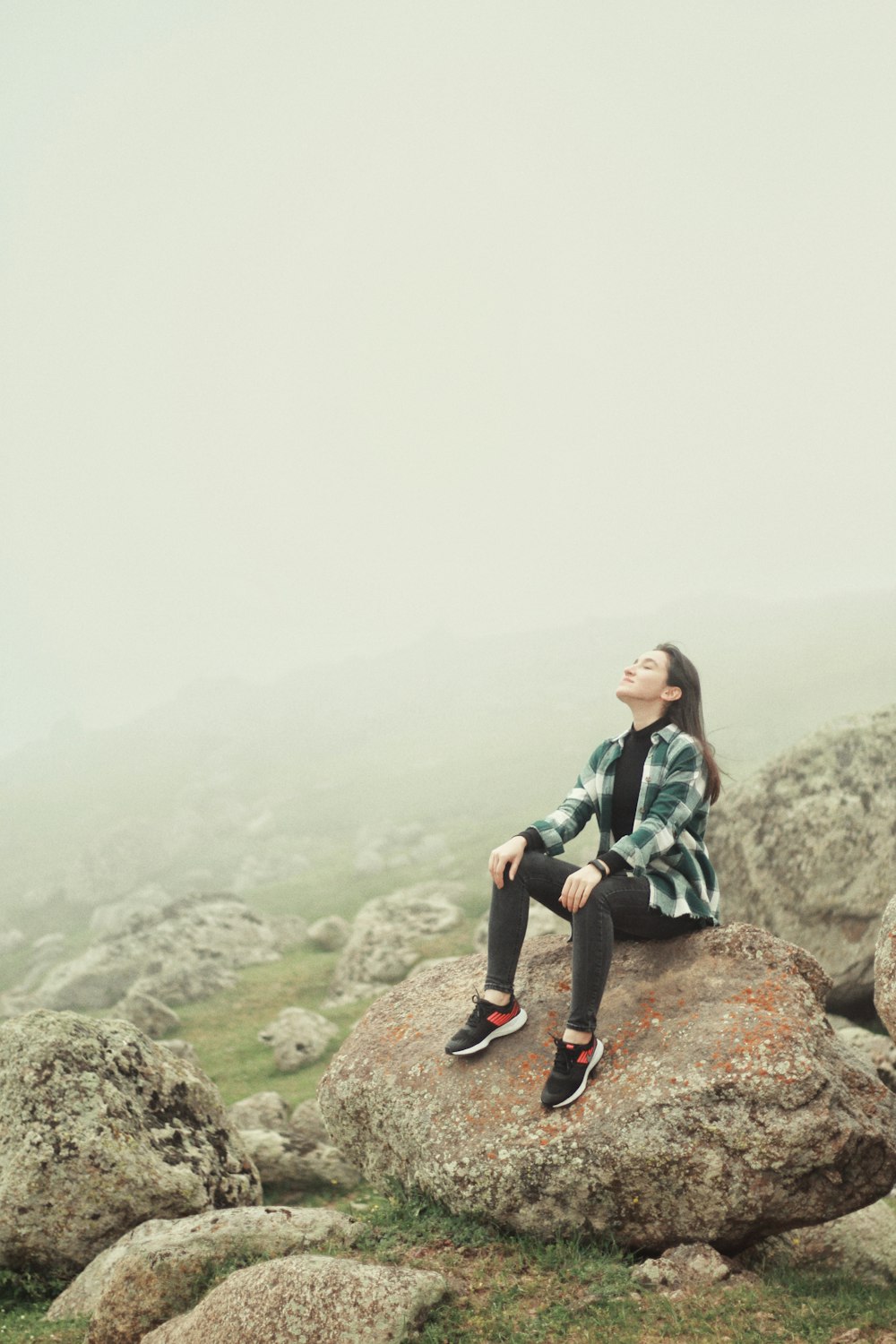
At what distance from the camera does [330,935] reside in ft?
141

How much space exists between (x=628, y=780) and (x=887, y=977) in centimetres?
367

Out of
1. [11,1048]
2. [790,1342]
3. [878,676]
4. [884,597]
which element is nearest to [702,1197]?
[790,1342]

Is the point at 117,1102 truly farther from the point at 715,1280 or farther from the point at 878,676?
the point at 878,676

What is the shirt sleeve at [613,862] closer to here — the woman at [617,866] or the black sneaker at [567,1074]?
the woman at [617,866]

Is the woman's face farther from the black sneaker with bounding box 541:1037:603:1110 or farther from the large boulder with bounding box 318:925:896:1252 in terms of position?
the black sneaker with bounding box 541:1037:603:1110

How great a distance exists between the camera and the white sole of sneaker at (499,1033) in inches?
424

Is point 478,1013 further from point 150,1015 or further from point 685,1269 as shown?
point 150,1015

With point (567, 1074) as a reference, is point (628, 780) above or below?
above

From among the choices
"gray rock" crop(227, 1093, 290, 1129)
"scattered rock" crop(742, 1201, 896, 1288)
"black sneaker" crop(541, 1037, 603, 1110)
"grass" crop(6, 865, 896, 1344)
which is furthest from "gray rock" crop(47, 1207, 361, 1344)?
"gray rock" crop(227, 1093, 290, 1129)

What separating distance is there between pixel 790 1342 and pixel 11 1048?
1042 centimetres

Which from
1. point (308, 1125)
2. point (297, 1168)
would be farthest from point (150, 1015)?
point (297, 1168)

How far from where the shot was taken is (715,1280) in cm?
877

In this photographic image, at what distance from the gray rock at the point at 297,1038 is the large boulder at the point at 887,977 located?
18161 mm

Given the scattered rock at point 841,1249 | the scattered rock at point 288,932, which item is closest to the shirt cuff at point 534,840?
the scattered rock at point 841,1249
